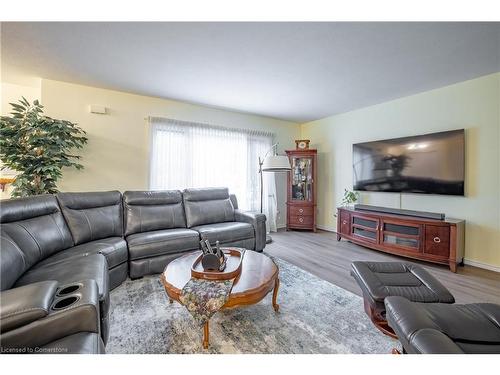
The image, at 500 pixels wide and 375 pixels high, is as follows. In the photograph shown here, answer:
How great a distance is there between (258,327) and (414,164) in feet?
10.2

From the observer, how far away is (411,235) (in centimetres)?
286

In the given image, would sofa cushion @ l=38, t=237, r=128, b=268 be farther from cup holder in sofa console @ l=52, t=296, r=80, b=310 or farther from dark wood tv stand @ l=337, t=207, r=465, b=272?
dark wood tv stand @ l=337, t=207, r=465, b=272

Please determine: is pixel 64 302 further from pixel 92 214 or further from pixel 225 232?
pixel 225 232

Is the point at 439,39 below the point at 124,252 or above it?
above

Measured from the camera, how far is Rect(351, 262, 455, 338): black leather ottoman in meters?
1.37

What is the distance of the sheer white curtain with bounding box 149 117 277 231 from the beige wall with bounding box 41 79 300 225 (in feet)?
0.59

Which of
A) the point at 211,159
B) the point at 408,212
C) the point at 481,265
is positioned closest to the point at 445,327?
the point at 408,212

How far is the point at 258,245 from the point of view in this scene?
127 inches

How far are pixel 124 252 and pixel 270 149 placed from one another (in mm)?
3258

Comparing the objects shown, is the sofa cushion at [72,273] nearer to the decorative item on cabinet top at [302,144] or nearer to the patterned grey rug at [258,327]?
the patterned grey rug at [258,327]

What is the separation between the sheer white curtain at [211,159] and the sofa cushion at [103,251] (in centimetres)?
132

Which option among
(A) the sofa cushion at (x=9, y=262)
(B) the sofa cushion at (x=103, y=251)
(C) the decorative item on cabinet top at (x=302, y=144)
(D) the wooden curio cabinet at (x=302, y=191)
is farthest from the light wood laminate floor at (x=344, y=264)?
(A) the sofa cushion at (x=9, y=262)
